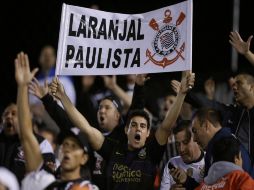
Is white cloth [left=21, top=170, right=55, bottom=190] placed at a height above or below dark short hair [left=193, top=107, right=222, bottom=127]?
below

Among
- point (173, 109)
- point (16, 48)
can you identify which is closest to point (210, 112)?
point (173, 109)

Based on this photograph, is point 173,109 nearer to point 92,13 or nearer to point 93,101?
point 92,13

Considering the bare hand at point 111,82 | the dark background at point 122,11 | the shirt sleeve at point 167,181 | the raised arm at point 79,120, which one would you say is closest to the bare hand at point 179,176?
the shirt sleeve at point 167,181

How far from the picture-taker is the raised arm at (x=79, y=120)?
806 centimetres

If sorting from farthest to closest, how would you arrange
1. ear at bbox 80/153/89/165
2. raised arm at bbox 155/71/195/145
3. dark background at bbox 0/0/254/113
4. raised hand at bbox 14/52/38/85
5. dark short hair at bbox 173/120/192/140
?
dark background at bbox 0/0/254/113
dark short hair at bbox 173/120/192/140
raised arm at bbox 155/71/195/145
raised hand at bbox 14/52/38/85
ear at bbox 80/153/89/165

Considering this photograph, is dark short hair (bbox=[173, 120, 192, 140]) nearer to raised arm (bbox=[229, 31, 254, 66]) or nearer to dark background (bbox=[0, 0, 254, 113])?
raised arm (bbox=[229, 31, 254, 66])

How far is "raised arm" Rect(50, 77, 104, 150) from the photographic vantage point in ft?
26.5

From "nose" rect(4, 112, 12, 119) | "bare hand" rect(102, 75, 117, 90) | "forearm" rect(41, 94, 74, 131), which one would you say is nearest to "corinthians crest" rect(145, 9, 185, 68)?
"forearm" rect(41, 94, 74, 131)

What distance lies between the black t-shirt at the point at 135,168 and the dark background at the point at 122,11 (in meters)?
3.74

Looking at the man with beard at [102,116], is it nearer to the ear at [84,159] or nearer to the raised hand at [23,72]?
the raised hand at [23,72]

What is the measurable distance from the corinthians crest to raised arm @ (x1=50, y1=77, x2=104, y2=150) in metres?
0.81

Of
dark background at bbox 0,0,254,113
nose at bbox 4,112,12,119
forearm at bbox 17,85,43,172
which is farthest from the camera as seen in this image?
dark background at bbox 0,0,254,113

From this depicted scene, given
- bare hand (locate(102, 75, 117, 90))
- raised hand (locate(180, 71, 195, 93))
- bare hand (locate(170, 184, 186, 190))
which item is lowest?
bare hand (locate(170, 184, 186, 190))

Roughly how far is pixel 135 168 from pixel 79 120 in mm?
720
